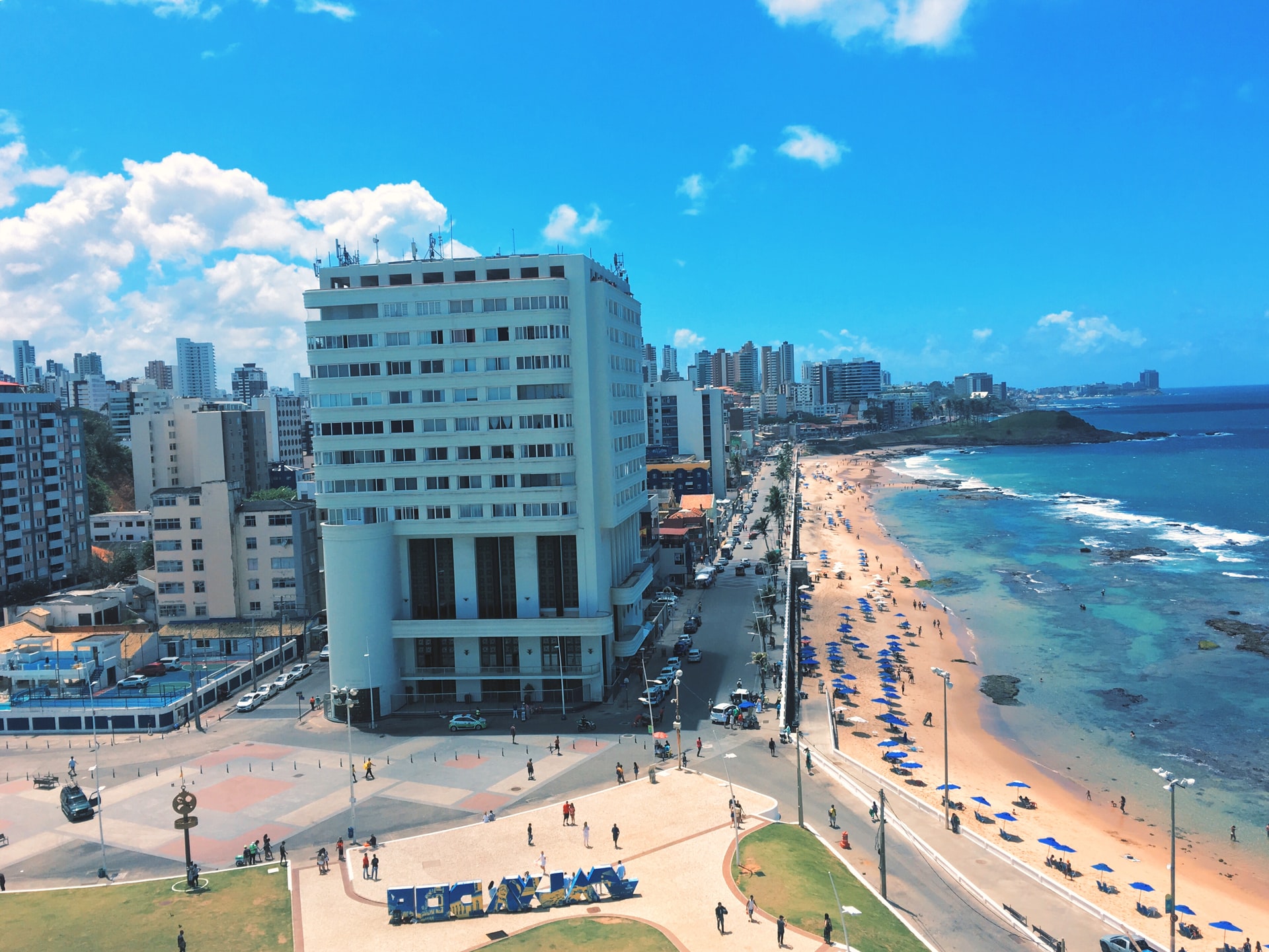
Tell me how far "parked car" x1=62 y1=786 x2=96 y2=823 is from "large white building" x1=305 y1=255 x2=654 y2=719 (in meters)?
16.7

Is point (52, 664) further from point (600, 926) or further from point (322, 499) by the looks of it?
point (600, 926)

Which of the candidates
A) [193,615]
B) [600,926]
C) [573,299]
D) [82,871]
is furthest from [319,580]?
[600,926]

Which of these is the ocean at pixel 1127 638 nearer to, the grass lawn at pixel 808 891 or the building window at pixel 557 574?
the grass lawn at pixel 808 891

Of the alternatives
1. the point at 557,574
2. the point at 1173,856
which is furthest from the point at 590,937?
the point at 557,574

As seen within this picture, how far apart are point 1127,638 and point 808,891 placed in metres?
64.3

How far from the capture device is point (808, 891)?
35.8 metres

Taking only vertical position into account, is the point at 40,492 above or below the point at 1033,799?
above

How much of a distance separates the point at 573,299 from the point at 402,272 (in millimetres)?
12215

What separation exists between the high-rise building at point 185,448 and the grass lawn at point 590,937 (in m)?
125

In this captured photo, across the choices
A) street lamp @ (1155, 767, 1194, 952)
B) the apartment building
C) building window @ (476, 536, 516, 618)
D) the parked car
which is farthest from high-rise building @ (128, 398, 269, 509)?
street lamp @ (1155, 767, 1194, 952)

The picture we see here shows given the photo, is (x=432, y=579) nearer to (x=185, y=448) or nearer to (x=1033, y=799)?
(x=1033, y=799)

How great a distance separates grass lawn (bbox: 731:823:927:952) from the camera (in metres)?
33.1

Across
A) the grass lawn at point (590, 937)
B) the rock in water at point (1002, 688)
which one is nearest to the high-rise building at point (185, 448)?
the rock in water at point (1002, 688)

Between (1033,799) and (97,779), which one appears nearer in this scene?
(97,779)
